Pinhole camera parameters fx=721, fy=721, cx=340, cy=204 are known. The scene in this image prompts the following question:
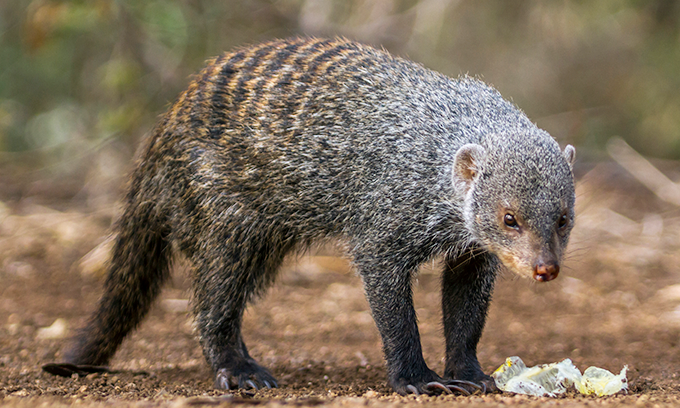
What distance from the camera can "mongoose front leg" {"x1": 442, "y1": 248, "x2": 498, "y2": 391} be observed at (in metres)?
4.56

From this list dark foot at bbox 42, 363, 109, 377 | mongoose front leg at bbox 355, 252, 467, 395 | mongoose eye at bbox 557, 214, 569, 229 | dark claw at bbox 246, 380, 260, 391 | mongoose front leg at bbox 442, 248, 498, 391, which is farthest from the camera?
dark foot at bbox 42, 363, 109, 377

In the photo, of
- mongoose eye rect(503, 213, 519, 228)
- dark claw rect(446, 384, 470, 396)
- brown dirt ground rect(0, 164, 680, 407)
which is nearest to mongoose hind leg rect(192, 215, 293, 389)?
brown dirt ground rect(0, 164, 680, 407)

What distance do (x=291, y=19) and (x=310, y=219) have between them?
15.9 ft

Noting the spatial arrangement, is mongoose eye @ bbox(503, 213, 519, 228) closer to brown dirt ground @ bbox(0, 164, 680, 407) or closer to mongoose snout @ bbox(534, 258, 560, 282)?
mongoose snout @ bbox(534, 258, 560, 282)

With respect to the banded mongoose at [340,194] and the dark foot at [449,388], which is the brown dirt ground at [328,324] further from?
the banded mongoose at [340,194]

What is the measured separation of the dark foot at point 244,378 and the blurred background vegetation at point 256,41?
161 inches

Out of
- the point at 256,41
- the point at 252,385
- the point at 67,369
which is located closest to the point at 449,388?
the point at 252,385

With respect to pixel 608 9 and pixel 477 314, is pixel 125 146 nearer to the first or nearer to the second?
pixel 477 314

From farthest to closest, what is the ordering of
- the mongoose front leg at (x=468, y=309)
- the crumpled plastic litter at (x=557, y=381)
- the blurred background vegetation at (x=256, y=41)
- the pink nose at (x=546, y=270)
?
the blurred background vegetation at (x=256, y=41) → the mongoose front leg at (x=468, y=309) → the crumpled plastic litter at (x=557, y=381) → the pink nose at (x=546, y=270)

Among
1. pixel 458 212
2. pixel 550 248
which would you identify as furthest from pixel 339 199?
pixel 550 248

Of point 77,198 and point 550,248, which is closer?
point 550,248

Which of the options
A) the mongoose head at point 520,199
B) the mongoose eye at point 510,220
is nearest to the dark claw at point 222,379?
the mongoose head at point 520,199

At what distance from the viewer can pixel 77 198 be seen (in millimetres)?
9641

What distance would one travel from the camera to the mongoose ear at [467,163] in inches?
162
